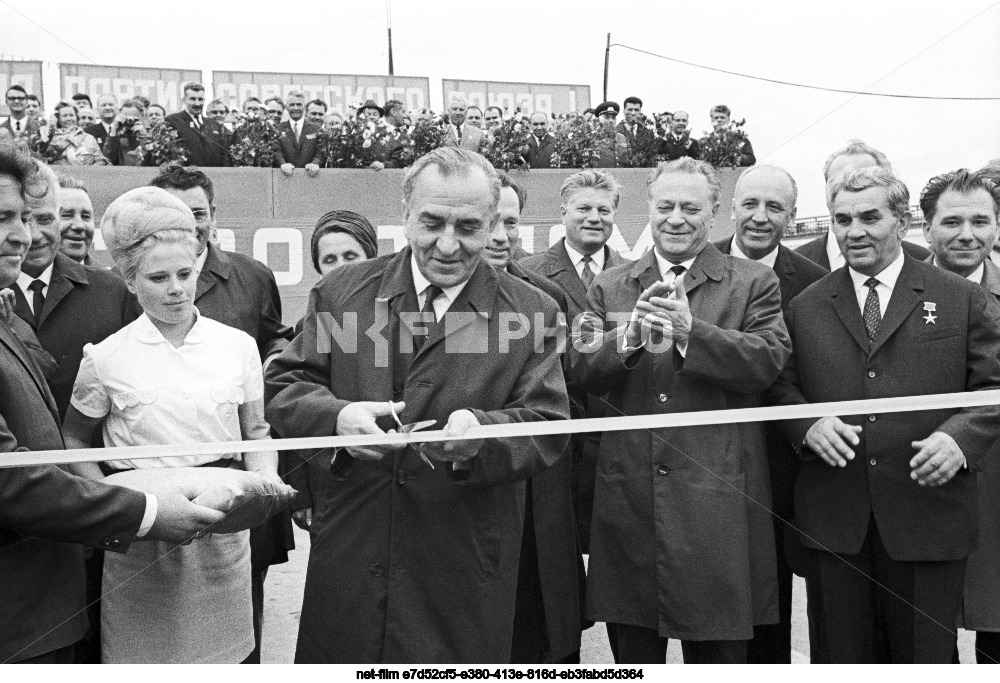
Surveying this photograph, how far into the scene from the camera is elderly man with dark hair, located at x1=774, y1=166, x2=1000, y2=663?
3.05 m

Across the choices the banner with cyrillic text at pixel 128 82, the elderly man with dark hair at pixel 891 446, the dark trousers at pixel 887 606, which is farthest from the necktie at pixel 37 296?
the banner with cyrillic text at pixel 128 82

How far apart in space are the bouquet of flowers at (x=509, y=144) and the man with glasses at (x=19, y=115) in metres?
3.86

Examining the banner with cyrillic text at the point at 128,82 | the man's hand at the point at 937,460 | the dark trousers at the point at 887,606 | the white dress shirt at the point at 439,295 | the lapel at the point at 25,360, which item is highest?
the banner with cyrillic text at the point at 128,82

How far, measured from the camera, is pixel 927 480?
9.87ft

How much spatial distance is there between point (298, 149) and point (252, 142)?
0.39 metres

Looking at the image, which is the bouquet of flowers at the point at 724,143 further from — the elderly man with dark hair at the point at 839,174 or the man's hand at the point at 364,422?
the man's hand at the point at 364,422

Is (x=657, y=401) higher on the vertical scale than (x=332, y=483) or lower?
higher

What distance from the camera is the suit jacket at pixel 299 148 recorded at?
829 cm

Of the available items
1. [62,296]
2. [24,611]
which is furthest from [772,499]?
[62,296]

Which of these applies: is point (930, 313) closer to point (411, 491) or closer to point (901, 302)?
point (901, 302)

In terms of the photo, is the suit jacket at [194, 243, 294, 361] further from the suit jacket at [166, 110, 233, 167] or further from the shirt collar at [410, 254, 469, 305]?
the suit jacket at [166, 110, 233, 167]

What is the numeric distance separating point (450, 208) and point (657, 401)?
→ 99 cm

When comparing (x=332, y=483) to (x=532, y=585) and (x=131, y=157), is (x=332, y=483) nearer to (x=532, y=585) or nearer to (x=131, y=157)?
(x=532, y=585)

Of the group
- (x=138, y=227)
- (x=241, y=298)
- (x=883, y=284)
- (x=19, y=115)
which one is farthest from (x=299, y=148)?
(x=883, y=284)
